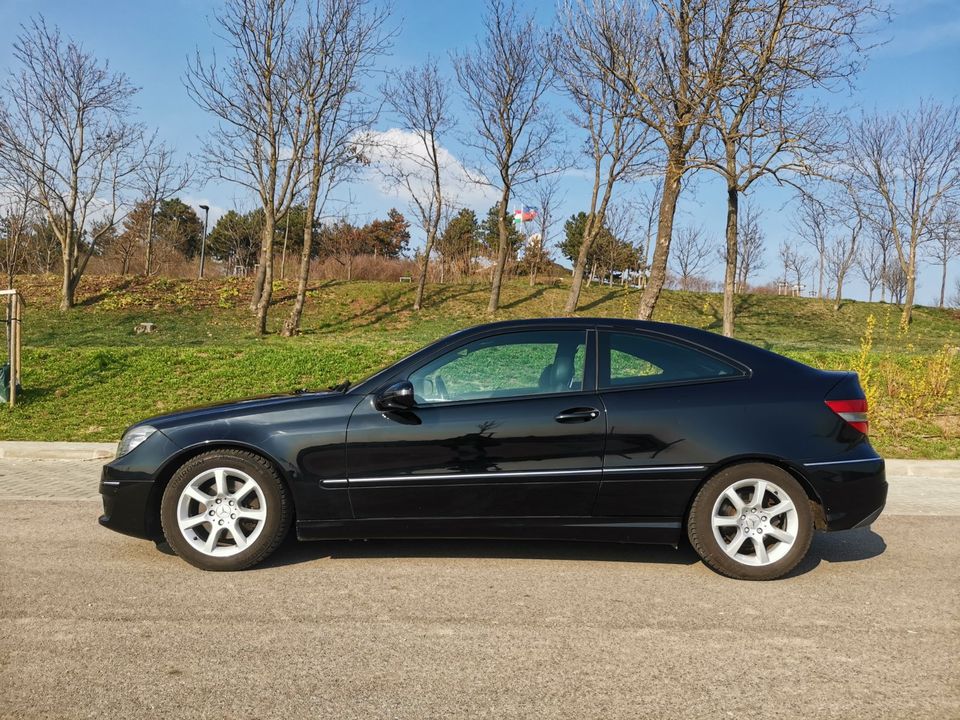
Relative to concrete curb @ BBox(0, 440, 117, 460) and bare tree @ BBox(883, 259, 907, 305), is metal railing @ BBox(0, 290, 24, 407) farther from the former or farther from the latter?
bare tree @ BBox(883, 259, 907, 305)

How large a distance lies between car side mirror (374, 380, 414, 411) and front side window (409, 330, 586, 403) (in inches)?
5.5

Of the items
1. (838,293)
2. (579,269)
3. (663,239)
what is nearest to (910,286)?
(838,293)

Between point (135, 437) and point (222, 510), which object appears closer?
point (222, 510)

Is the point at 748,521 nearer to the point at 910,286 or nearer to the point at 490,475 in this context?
the point at 490,475

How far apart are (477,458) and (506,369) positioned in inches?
22.2

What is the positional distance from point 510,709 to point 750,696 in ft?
3.08

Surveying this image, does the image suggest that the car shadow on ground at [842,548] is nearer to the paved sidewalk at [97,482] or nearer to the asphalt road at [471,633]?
the asphalt road at [471,633]

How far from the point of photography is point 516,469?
4367 millimetres

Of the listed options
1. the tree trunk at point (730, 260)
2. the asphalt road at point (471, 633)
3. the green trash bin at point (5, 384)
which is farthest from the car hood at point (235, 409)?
the tree trunk at point (730, 260)

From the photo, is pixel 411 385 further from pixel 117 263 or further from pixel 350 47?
pixel 117 263

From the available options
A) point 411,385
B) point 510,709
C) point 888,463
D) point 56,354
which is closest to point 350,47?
point 56,354

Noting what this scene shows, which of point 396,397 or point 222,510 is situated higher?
point 396,397

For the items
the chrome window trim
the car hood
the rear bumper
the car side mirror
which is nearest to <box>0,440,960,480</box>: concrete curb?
the rear bumper

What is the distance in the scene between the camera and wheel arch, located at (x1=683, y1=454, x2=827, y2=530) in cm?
441
